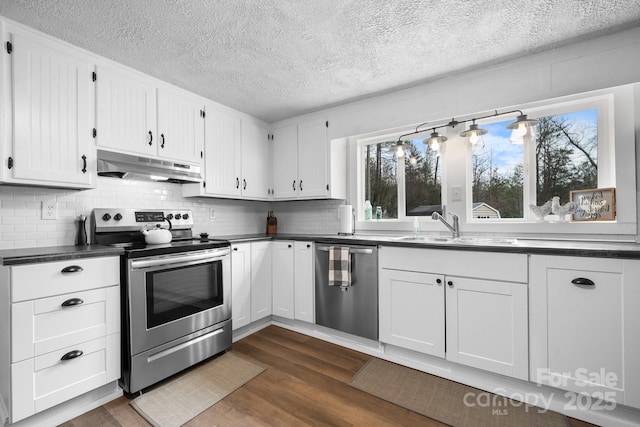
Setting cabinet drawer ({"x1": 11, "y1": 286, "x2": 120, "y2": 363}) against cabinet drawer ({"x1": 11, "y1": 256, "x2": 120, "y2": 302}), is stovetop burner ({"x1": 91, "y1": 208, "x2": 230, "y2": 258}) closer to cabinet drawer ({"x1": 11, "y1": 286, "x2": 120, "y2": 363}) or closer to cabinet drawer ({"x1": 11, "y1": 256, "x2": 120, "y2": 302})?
cabinet drawer ({"x1": 11, "y1": 256, "x2": 120, "y2": 302})

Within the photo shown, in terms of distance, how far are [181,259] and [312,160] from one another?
183 cm

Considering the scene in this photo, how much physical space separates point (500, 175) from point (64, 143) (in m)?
3.58

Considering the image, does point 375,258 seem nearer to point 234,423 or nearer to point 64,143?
point 234,423

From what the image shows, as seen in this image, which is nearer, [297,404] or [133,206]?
[297,404]

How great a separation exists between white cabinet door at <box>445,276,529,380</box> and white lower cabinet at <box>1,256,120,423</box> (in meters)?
2.40

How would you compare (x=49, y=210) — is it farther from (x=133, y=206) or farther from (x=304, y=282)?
(x=304, y=282)

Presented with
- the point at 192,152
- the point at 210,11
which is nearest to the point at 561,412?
the point at 210,11

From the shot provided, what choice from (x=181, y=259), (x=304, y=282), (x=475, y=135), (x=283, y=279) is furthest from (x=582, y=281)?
(x=181, y=259)

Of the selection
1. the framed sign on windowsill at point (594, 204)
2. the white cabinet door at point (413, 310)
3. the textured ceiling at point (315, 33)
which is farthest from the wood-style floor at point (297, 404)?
the textured ceiling at point (315, 33)

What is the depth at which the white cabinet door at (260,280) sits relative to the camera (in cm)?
309

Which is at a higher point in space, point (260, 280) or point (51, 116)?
point (51, 116)

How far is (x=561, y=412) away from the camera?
181cm

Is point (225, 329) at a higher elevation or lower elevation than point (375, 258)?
lower

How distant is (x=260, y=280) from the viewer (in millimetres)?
3170
